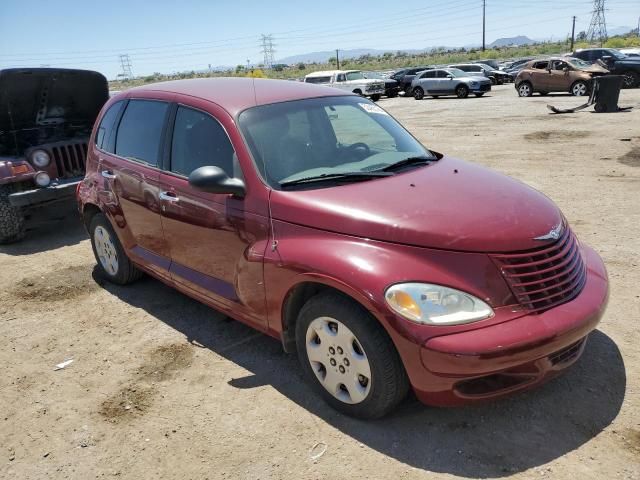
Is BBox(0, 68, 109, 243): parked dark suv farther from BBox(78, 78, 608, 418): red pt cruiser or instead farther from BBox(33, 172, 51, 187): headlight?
BBox(78, 78, 608, 418): red pt cruiser

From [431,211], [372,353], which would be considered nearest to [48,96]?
[431,211]

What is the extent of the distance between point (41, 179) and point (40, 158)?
51 cm

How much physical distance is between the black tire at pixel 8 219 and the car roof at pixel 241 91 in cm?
331

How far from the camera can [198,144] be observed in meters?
3.79

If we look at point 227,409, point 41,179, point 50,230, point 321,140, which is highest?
point 321,140

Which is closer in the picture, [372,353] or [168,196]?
[372,353]

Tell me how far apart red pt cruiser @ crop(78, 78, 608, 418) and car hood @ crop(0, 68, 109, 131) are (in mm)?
3713

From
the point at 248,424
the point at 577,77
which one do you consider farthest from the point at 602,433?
the point at 577,77

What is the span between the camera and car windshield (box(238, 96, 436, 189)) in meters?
3.39

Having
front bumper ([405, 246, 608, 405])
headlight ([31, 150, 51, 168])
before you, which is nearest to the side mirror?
front bumper ([405, 246, 608, 405])

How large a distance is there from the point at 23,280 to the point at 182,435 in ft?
11.8

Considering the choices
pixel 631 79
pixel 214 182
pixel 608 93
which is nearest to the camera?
pixel 214 182

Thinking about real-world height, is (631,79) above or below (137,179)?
below

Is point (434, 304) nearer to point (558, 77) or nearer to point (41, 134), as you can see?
point (41, 134)
